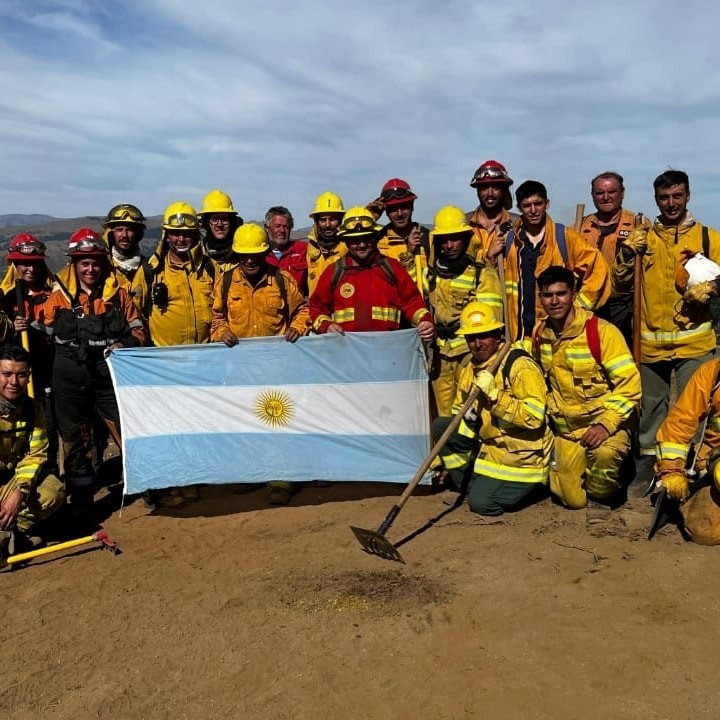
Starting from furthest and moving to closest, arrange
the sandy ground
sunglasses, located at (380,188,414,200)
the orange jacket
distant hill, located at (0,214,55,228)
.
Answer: distant hill, located at (0,214,55,228), sunglasses, located at (380,188,414,200), the orange jacket, the sandy ground

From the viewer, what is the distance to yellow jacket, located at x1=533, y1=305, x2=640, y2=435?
18.4 ft

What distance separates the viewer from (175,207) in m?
6.82

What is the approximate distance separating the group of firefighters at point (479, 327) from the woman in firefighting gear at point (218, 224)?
0.04m

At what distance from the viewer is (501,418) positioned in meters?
5.90

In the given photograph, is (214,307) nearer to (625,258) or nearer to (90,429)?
(90,429)

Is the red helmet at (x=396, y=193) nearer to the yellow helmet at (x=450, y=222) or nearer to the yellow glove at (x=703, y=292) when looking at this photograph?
the yellow helmet at (x=450, y=222)

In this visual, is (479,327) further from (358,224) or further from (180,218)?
(180,218)

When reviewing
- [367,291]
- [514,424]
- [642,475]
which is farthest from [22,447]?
[642,475]

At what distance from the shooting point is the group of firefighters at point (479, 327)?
5625mm

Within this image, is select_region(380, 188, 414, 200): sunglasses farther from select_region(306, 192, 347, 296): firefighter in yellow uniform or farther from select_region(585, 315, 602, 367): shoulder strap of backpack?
select_region(585, 315, 602, 367): shoulder strap of backpack

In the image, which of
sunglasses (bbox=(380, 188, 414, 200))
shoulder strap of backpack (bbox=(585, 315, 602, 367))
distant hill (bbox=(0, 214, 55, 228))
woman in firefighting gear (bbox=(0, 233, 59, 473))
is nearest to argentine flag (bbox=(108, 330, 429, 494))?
woman in firefighting gear (bbox=(0, 233, 59, 473))

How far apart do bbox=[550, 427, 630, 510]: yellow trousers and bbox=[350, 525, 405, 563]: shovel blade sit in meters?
1.69

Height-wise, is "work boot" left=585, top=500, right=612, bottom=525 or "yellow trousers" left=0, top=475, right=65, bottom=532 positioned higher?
"yellow trousers" left=0, top=475, right=65, bottom=532

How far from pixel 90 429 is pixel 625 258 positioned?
531 centimetres
